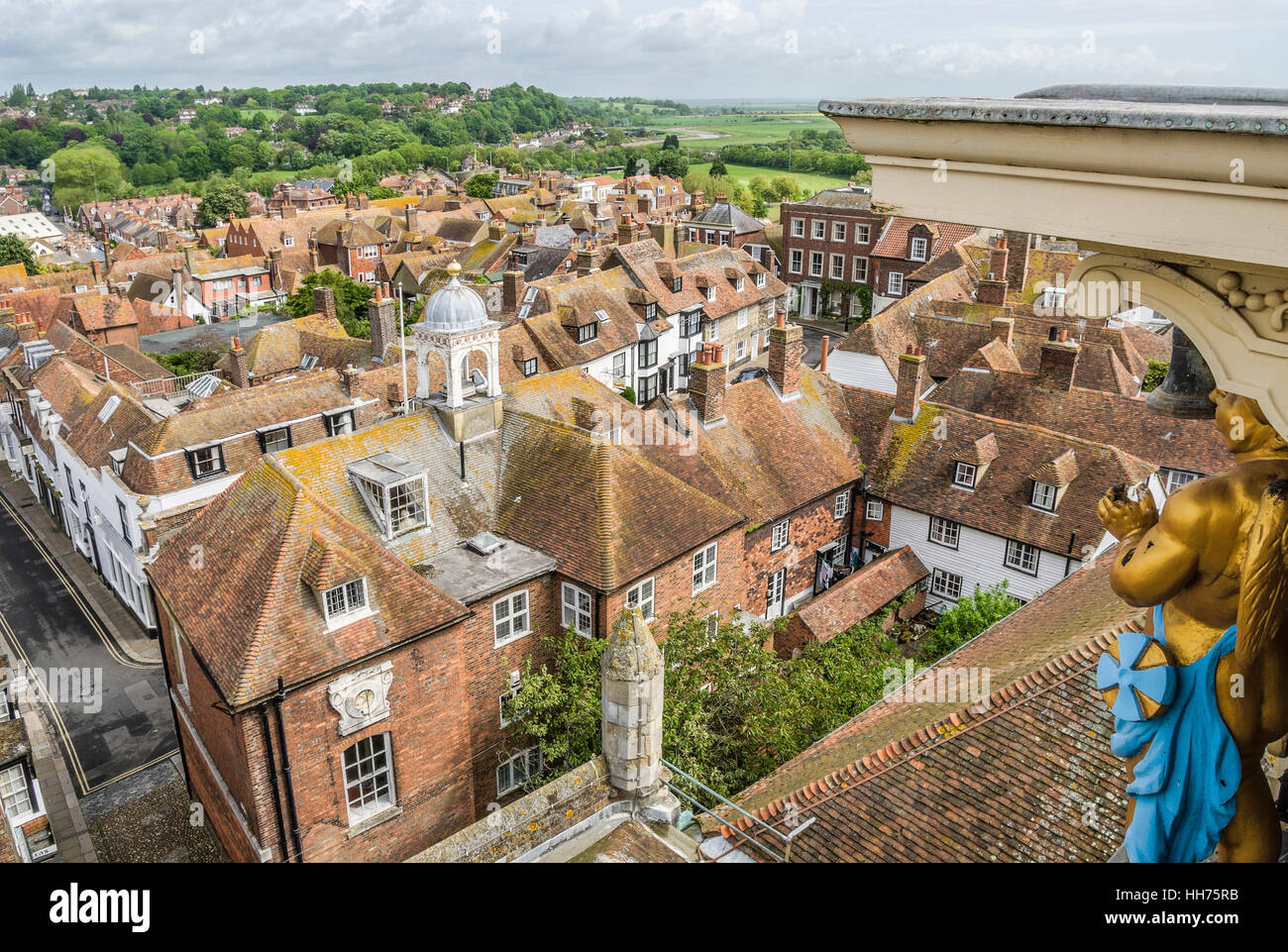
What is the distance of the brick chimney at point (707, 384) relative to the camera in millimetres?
31219

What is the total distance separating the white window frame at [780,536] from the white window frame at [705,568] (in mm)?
5360

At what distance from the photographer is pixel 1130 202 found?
12.9 feet

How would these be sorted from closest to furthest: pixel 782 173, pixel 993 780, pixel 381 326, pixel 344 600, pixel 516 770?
pixel 993 780, pixel 344 600, pixel 516 770, pixel 381 326, pixel 782 173

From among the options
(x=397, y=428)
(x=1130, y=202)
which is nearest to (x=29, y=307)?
(x=397, y=428)

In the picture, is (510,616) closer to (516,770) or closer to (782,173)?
(516,770)

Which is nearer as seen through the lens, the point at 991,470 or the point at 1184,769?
the point at 1184,769

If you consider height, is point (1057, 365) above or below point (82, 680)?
above

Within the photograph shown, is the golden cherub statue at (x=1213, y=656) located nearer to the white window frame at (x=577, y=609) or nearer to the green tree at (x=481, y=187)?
the white window frame at (x=577, y=609)

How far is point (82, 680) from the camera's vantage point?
3241cm

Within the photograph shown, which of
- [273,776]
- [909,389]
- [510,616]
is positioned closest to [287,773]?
[273,776]

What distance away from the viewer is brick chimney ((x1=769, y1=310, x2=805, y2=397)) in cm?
3419

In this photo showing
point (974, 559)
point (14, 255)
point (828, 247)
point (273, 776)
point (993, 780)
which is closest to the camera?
point (993, 780)

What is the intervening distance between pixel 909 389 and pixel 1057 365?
6414 millimetres

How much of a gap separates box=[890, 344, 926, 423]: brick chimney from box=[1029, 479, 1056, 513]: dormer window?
18.5ft
